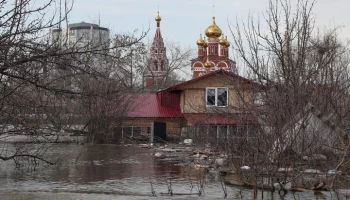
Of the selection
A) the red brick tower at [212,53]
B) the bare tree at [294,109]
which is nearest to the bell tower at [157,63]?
the red brick tower at [212,53]

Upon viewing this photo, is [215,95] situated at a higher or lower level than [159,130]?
higher

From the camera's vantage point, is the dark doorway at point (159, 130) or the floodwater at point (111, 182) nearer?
the floodwater at point (111, 182)

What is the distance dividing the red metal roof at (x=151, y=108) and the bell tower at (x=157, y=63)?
28212 mm

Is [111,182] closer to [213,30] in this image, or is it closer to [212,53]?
[213,30]

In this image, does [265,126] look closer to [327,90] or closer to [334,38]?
[327,90]

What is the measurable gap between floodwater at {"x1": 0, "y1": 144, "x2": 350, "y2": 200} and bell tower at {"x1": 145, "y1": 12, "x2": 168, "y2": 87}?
162 feet

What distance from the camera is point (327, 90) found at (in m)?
17.8

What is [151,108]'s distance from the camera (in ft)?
137

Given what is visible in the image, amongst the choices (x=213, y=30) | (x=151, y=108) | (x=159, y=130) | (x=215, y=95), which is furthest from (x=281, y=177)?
(x=213, y=30)

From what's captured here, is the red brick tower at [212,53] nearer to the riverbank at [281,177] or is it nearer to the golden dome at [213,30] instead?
the golden dome at [213,30]

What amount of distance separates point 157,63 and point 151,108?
31376 mm

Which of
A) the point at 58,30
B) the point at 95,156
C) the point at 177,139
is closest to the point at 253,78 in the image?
the point at 58,30

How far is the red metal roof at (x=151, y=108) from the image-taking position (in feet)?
131

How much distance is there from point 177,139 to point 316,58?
57.2ft
